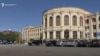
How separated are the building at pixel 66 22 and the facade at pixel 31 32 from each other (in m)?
64.9

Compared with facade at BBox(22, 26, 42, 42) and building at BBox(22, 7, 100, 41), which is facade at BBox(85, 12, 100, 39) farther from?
facade at BBox(22, 26, 42, 42)

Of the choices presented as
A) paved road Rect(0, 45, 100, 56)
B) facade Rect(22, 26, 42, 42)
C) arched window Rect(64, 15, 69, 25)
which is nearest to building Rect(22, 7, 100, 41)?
arched window Rect(64, 15, 69, 25)

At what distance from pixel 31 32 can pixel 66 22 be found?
3153 inches

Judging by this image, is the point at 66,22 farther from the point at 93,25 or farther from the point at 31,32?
the point at 31,32

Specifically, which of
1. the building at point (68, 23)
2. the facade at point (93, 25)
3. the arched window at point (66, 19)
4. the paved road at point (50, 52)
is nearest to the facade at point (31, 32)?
the building at point (68, 23)

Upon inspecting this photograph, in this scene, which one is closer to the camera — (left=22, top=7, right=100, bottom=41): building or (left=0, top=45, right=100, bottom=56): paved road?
(left=0, top=45, right=100, bottom=56): paved road

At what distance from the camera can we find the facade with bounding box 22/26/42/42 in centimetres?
16890

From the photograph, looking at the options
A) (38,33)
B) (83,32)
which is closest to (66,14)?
(83,32)

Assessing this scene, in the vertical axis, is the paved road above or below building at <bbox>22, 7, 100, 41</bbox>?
below

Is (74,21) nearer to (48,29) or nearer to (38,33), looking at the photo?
(48,29)

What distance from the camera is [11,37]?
6417 inches

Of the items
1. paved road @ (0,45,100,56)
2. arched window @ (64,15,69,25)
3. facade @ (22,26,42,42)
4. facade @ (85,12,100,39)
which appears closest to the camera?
paved road @ (0,45,100,56)

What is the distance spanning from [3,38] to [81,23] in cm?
7539

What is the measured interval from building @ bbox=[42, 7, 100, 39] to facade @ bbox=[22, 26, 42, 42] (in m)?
64.9
